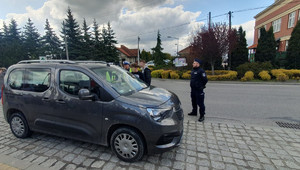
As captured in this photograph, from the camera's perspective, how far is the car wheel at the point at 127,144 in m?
2.46

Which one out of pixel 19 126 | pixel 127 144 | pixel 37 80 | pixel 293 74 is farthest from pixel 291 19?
pixel 19 126

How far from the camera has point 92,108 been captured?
2600mm

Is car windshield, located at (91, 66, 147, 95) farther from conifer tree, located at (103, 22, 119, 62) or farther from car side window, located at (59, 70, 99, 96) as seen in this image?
conifer tree, located at (103, 22, 119, 62)

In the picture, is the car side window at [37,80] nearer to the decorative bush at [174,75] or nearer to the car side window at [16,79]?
the car side window at [16,79]

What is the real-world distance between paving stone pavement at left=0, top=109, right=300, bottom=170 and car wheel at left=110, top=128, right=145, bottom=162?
0.12m

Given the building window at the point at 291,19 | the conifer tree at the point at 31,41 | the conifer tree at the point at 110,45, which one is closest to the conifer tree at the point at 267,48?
the building window at the point at 291,19

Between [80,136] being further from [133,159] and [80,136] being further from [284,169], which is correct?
[284,169]

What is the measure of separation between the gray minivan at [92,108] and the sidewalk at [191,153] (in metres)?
0.28

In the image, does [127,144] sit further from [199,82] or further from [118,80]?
[199,82]

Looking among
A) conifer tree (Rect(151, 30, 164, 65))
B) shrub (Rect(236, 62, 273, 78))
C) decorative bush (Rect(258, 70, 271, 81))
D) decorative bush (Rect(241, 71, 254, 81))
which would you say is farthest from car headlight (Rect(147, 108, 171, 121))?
conifer tree (Rect(151, 30, 164, 65))

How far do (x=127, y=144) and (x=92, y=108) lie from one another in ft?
2.88

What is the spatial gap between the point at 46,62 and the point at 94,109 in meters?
1.71

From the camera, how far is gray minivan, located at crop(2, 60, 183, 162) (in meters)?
2.43

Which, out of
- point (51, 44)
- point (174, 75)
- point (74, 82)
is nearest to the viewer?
point (74, 82)
